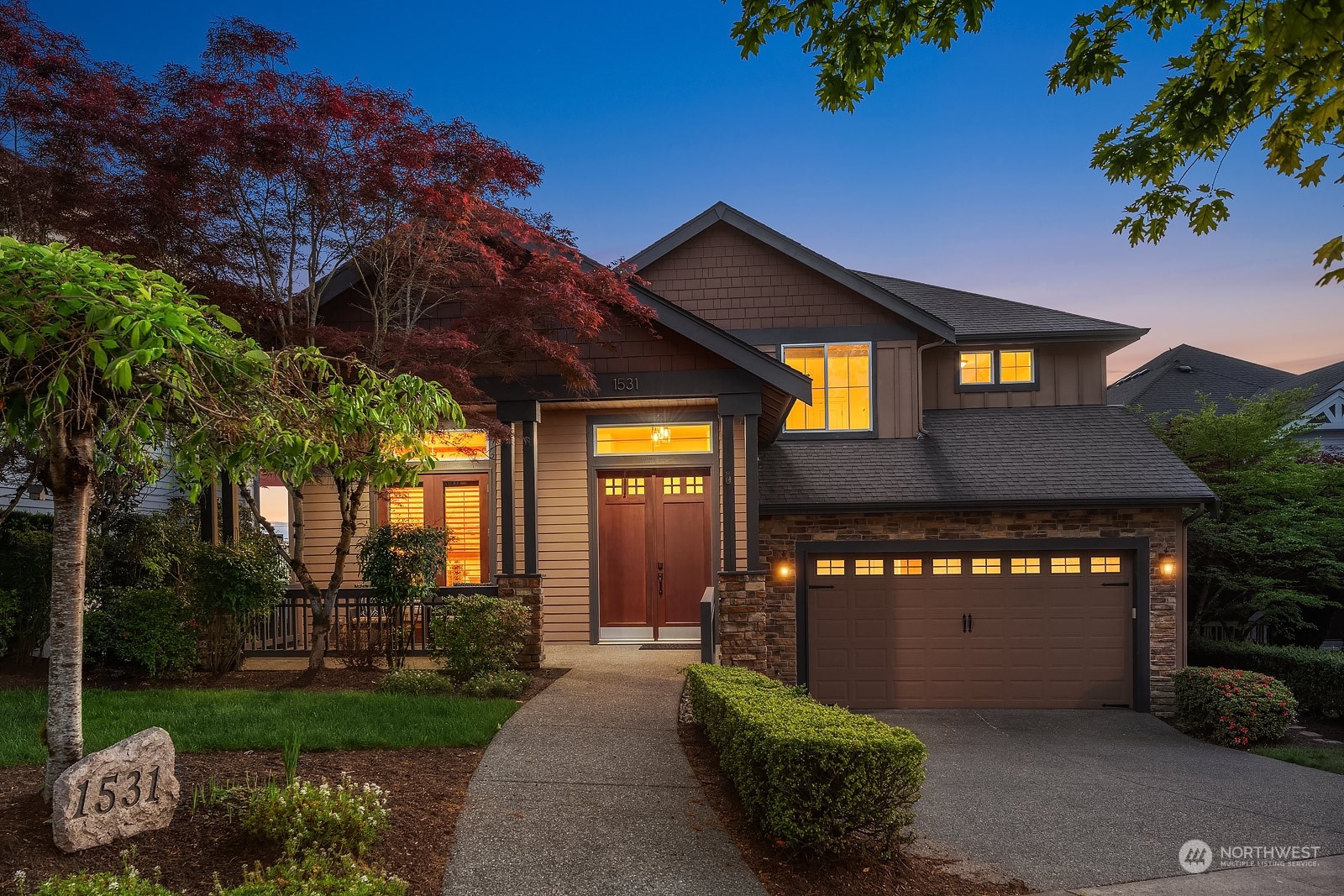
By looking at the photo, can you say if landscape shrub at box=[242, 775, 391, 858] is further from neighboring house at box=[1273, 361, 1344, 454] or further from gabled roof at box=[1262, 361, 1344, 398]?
neighboring house at box=[1273, 361, 1344, 454]

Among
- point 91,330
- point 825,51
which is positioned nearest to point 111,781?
point 91,330

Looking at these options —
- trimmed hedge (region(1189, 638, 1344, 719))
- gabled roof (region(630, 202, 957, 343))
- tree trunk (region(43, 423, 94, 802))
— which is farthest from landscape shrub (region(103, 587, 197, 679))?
trimmed hedge (region(1189, 638, 1344, 719))

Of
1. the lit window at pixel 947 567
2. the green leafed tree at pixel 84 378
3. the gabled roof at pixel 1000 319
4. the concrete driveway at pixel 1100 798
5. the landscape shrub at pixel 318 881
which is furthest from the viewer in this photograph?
the gabled roof at pixel 1000 319

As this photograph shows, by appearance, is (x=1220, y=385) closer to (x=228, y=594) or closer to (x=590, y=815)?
(x=590, y=815)

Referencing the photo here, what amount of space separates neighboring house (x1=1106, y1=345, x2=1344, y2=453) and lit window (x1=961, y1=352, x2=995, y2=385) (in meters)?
6.30

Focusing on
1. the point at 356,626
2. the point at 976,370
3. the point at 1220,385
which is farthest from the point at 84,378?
the point at 1220,385

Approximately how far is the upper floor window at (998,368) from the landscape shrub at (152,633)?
12190mm

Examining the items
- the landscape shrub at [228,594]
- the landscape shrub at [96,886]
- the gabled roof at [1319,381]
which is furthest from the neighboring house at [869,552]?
the gabled roof at [1319,381]

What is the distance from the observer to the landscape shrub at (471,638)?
344 inches

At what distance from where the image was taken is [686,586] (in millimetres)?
11977

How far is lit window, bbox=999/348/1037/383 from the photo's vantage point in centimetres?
1424

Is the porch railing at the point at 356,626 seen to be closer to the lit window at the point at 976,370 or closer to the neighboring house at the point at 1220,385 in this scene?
the lit window at the point at 976,370

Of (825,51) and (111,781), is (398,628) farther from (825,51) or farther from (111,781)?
(825,51)

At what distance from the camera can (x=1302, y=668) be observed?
12109 millimetres
